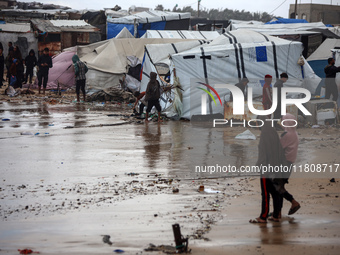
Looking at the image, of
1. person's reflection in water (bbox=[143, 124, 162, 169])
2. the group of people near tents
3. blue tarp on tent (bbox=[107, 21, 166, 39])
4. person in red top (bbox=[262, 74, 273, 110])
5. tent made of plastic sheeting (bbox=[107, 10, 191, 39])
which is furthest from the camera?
blue tarp on tent (bbox=[107, 21, 166, 39])

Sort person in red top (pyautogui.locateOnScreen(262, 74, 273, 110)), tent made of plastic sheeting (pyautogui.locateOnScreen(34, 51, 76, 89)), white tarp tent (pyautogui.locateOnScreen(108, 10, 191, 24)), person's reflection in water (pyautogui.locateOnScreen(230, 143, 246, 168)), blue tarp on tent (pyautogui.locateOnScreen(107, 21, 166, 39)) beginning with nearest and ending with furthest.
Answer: person's reflection in water (pyautogui.locateOnScreen(230, 143, 246, 168)) → person in red top (pyautogui.locateOnScreen(262, 74, 273, 110)) → tent made of plastic sheeting (pyautogui.locateOnScreen(34, 51, 76, 89)) → white tarp tent (pyautogui.locateOnScreen(108, 10, 191, 24)) → blue tarp on tent (pyautogui.locateOnScreen(107, 21, 166, 39))

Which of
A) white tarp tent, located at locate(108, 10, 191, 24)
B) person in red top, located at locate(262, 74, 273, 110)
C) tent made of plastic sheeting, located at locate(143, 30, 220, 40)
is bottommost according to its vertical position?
person in red top, located at locate(262, 74, 273, 110)

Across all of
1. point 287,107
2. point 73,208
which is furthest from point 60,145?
point 287,107

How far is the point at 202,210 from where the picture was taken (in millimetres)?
6172

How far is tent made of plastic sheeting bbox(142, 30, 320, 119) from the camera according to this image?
15.3m

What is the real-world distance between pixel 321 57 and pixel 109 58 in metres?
8.59

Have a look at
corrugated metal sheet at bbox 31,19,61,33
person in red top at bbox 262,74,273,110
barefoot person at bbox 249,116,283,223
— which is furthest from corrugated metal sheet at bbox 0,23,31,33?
barefoot person at bbox 249,116,283,223

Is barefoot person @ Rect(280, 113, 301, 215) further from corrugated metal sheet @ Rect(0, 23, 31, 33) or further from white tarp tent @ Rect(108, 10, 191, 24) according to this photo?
corrugated metal sheet @ Rect(0, 23, 31, 33)

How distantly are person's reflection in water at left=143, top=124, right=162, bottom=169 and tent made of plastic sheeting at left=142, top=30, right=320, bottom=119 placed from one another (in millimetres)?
1998

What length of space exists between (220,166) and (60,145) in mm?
3540

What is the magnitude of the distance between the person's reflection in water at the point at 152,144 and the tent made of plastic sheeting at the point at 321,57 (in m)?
8.26

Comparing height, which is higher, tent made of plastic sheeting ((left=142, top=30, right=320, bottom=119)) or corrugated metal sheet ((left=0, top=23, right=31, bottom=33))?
corrugated metal sheet ((left=0, top=23, right=31, bottom=33))

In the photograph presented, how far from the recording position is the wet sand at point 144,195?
5191 millimetres

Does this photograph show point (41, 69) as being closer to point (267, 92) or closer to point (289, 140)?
point (267, 92)
